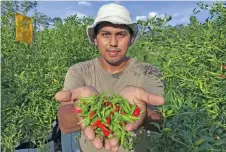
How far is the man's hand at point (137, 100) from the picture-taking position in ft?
4.87

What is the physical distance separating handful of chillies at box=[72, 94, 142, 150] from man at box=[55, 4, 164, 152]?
1.9 inches

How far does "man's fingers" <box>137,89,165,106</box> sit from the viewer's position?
4.89 feet

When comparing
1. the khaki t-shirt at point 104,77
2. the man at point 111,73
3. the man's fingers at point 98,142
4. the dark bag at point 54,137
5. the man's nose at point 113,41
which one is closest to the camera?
the man's fingers at point 98,142

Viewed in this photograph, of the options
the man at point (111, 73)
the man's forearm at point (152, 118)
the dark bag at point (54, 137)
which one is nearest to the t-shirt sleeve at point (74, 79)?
the man at point (111, 73)

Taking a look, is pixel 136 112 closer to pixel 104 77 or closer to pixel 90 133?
pixel 90 133

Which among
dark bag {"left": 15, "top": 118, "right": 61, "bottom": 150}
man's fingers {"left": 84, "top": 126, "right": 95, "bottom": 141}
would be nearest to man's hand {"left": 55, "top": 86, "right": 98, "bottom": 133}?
man's fingers {"left": 84, "top": 126, "right": 95, "bottom": 141}

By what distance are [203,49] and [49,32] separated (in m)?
4.85

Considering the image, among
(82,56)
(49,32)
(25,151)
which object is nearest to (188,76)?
(25,151)

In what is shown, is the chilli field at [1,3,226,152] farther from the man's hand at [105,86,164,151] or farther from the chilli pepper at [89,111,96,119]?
the chilli pepper at [89,111,96,119]

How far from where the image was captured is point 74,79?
200cm

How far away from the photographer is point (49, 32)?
20.5 feet

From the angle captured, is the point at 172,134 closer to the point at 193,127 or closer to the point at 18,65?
the point at 193,127

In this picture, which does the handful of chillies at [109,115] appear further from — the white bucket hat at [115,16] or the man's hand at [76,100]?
the white bucket hat at [115,16]

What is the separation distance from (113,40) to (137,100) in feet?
1.55
